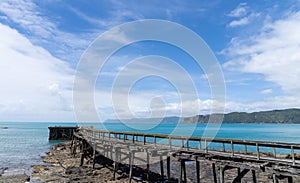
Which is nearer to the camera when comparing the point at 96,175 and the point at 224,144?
the point at 224,144

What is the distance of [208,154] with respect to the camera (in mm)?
16156

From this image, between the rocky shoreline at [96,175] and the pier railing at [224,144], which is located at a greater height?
the pier railing at [224,144]

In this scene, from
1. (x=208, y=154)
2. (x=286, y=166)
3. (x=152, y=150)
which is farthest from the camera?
(x=152, y=150)

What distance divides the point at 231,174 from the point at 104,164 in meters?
Answer: 16.1

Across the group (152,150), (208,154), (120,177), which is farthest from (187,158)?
(120,177)

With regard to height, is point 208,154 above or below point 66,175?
above

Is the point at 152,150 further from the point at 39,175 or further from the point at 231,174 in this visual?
the point at 39,175

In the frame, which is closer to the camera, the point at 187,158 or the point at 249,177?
the point at 187,158

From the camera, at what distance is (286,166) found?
11750 millimetres

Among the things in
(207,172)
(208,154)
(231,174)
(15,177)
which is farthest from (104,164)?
(208,154)

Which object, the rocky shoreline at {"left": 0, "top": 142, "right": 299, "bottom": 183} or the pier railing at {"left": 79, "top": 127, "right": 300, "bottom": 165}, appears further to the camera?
the rocky shoreline at {"left": 0, "top": 142, "right": 299, "bottom": 183}

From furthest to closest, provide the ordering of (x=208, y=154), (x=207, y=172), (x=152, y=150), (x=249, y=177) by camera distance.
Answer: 1. (x=207, y=172)
2. (x=249, y=177)
3. (x=152, y=150)
4. (x=208, y=154)

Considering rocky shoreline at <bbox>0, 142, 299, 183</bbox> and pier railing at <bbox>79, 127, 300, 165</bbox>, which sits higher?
pier railing at <bbox>79, 127, 300, 165</bbox>

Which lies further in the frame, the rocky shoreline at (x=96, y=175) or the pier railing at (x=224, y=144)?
the rocky shoreline at (x=96, y=175)
